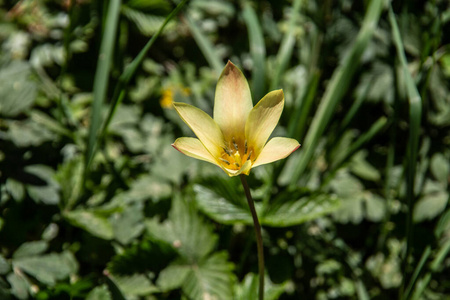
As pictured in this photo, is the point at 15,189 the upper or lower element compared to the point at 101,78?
lower

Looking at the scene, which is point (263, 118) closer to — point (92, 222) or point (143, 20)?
point (92, 222)

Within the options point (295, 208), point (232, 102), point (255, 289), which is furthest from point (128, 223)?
point (232, 102)

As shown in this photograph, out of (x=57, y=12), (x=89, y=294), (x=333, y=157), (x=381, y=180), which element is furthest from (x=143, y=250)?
(x=57, y=12)

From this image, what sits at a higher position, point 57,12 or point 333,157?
point 57,12

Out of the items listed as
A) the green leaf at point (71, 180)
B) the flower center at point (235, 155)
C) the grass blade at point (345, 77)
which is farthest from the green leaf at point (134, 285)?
the grass blade at point (345, 77)

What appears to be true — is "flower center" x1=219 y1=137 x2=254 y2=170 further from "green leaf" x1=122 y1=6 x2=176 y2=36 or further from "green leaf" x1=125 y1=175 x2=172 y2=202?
"green leaf" x1=122 y1=6 x2=176 y2=36

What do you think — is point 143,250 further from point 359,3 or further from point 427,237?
point 359,3
